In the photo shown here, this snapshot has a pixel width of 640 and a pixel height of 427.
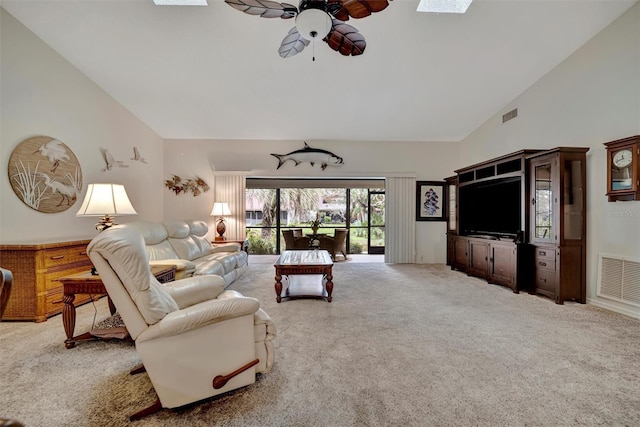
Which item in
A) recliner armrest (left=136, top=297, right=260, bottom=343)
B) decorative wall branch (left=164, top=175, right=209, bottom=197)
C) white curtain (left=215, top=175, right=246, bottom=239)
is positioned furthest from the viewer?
white curtain (left=215, top=175, right=246, bottom=239)

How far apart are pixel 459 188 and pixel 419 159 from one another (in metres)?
1.23

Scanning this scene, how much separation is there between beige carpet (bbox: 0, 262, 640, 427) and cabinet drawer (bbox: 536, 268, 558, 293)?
425 mm

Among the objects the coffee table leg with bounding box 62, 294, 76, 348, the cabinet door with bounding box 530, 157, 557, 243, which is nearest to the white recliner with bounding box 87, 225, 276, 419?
the coffee table leg with bounding box 62, 294, 76, 348

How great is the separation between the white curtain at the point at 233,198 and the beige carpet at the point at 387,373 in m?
3.03

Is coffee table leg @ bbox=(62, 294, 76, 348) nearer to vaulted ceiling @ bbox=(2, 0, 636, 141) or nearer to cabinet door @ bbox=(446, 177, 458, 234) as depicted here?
vaulted ceiling @ bbox=(2, 0, 636, 141)

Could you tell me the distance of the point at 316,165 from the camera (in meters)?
6.11

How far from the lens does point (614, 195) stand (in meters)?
3.18

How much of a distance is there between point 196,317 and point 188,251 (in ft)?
9.90

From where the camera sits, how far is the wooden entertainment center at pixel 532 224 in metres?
3.51

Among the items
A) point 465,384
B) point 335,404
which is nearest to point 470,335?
point 465,384

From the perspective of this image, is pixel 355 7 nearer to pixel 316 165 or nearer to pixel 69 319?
pixel 69 319

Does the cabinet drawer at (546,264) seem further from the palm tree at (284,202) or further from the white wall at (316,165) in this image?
the palm tree at (284,202)

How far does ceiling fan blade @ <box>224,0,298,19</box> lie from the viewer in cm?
196

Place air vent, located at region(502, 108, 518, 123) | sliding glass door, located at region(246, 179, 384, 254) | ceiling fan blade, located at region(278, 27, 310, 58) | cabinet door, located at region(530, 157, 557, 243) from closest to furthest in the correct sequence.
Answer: ceiling fan blade, located at region(278, 27, 310, 58) → cabinet door, located at region(530, 157, 557, 243) → air vent, located at region(502, 108, 518, 123) → sliding glass door, located at region(246, 179, 384, 254)
